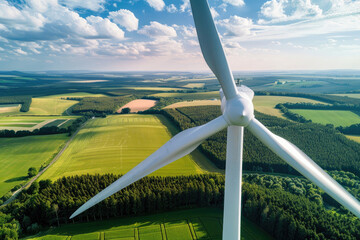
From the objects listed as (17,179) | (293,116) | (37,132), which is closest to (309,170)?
(17,179)

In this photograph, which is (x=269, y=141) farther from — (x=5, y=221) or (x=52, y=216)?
(x=5, y=221)

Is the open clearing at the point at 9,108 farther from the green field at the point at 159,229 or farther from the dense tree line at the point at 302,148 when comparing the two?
the green field at the point at 159,229

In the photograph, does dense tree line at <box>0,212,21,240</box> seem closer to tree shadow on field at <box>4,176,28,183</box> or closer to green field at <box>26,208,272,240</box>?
green field at <box>26,208,272,240</box>

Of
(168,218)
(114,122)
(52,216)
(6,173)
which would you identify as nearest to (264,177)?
(168,218)

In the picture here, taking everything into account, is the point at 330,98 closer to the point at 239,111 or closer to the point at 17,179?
the point at 239,111

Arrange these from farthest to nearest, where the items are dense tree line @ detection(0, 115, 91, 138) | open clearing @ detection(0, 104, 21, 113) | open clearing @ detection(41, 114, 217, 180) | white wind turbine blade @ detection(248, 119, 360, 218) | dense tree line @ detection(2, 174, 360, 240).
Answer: open clearing @ detection(0, 104, 21, 113) → dense tree line @ detection(0, 115, 91, 138) → open clearing @ detection(41, 114, 217, 180) → dense tree line @ detection(2, 174, 360, 240) → white wind turbine blade @ detection(248, 119, 360, 218)

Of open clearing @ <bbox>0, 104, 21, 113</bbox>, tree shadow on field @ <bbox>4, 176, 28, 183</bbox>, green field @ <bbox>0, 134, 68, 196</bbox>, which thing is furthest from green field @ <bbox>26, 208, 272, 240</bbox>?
open clearing @ <bbox>0, 104, 21, 113</bbox>

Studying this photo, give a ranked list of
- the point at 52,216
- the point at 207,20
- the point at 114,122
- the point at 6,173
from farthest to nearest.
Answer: the point at 114,122
the point at 6,173
the point at 52,216
the point at 207,20
